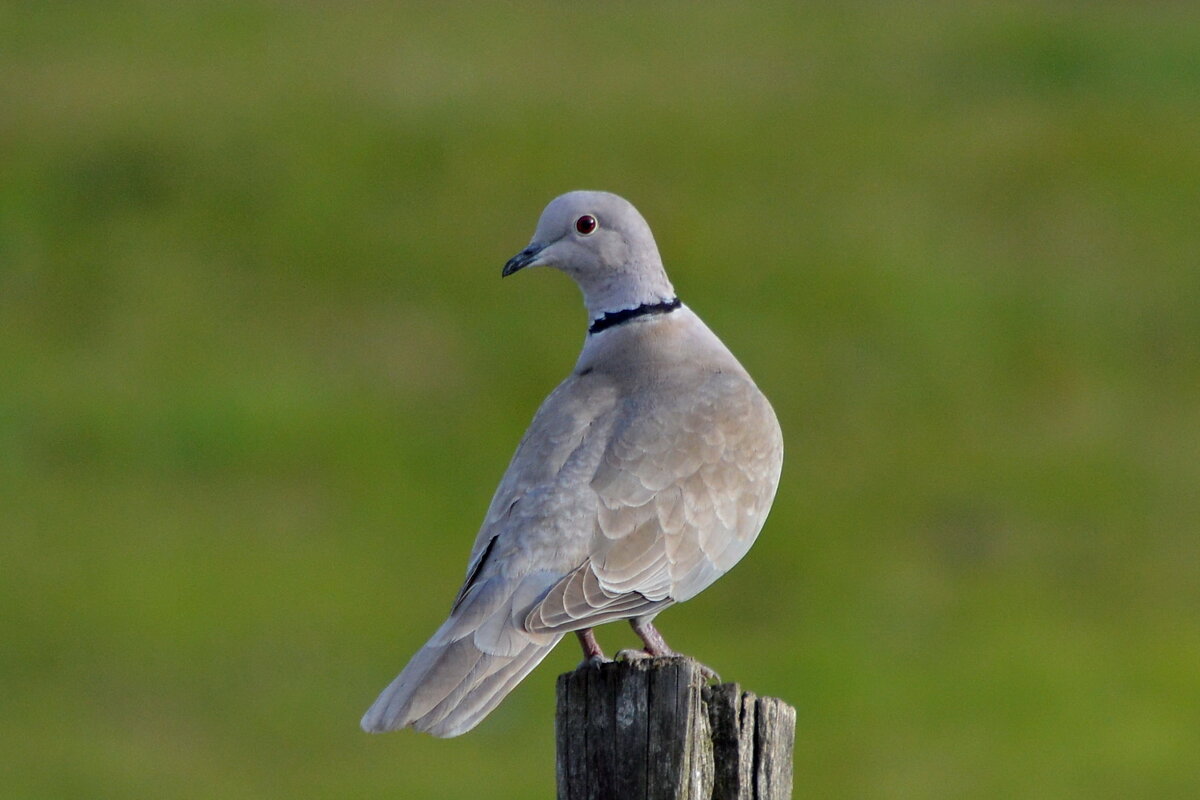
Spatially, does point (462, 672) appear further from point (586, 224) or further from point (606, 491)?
point (586, 224)

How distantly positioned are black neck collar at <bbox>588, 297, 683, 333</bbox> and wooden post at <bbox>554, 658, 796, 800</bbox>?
262 centimetres

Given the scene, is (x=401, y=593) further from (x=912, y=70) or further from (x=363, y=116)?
(x=912, y=70)

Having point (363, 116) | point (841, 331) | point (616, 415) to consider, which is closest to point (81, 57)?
point (363, 116)

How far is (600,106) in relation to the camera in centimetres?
2748

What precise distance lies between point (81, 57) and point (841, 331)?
12325mm

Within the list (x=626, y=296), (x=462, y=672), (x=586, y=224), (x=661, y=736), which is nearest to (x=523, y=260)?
(x=586, y=224)

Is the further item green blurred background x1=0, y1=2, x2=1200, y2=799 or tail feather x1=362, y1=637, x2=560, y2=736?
green blurred background x1=0, y1=2, x2=1200, y2=799

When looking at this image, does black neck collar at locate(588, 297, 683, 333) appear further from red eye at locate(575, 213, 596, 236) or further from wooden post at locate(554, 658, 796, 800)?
wooden post at locate(554, 658, 796, 800)

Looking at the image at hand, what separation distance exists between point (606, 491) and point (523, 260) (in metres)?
1.33

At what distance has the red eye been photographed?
734 cm

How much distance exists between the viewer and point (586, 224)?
24.1ft

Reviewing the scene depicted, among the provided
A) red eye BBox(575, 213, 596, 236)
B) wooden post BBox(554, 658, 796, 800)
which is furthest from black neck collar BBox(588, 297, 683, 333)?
wooden post BBox(554, 658, 796, 800)

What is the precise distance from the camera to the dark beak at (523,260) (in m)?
7.32

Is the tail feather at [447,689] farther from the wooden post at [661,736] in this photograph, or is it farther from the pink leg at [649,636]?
the pink leg at [649,636]
